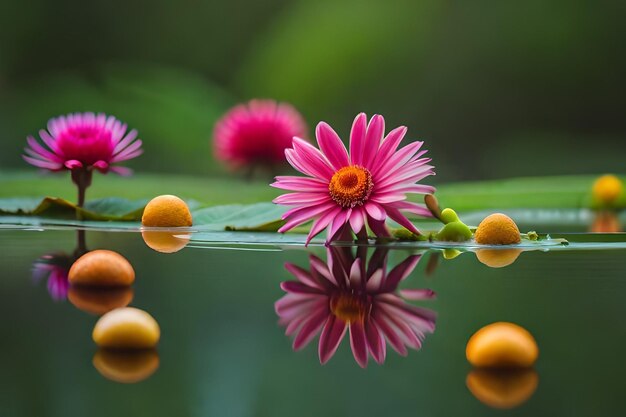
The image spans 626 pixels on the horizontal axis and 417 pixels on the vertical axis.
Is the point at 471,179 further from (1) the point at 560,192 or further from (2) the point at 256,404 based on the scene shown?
(2) the point at 256,404

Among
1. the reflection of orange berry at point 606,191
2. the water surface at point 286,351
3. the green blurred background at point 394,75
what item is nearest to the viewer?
the water surface at point 286,351

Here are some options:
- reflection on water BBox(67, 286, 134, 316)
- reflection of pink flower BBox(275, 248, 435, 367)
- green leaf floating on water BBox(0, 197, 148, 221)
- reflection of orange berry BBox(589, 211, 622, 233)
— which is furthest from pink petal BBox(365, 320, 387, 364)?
reflection of orange berry BBox(589, 211, 622, 233)

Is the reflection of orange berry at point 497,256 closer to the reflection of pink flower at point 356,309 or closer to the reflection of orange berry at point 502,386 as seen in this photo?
the reflection of pink flower at point 356,309

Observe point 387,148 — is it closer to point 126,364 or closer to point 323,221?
point 323,221

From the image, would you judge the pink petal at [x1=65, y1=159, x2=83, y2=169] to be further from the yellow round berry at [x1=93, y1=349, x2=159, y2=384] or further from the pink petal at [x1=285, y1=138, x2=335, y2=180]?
the yellow round berry at [x1=93, y1=349, x2=159, y2=384]

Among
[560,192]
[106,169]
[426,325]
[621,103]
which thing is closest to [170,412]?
[426,325]

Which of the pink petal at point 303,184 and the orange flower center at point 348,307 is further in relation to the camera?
the pink petal at point 303,184

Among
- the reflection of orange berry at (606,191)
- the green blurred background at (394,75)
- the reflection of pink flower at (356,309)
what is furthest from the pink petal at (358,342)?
the green blurred background at (394,75)

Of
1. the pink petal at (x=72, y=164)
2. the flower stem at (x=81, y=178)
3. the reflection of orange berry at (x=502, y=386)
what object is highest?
the pink petal at (x=72, y=164)
